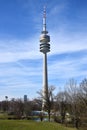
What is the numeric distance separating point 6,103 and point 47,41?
4521 centimetres

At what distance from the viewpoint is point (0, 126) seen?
45.8 meters

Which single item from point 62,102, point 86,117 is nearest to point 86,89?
point 86,117

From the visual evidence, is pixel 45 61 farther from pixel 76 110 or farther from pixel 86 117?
pixel 86 117

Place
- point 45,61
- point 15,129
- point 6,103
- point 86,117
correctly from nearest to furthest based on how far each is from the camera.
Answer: point 15,129, point 86,117, point 6,103, point 45,61

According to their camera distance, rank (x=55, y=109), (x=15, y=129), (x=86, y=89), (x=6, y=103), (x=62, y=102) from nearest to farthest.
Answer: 1. (x=15, y=129)
2. (x=86, y=89)
3. (x=62, y=102)
4. (x=55, y=109)
5. (x=6, y=103)

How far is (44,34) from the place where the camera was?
590 feet

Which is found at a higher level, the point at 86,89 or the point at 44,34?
the point at 44,34

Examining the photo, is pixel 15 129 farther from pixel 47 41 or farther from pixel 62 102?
pixel 47 41

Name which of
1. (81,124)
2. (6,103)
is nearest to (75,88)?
(81,124)

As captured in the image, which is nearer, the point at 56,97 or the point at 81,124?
the point at 81,124

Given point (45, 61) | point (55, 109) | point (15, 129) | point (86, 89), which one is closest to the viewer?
point (15, 129)

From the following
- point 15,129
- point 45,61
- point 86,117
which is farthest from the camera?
point 45,61

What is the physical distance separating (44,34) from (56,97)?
3993 inches

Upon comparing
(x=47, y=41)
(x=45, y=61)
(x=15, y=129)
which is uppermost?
(x=47, y=41)
